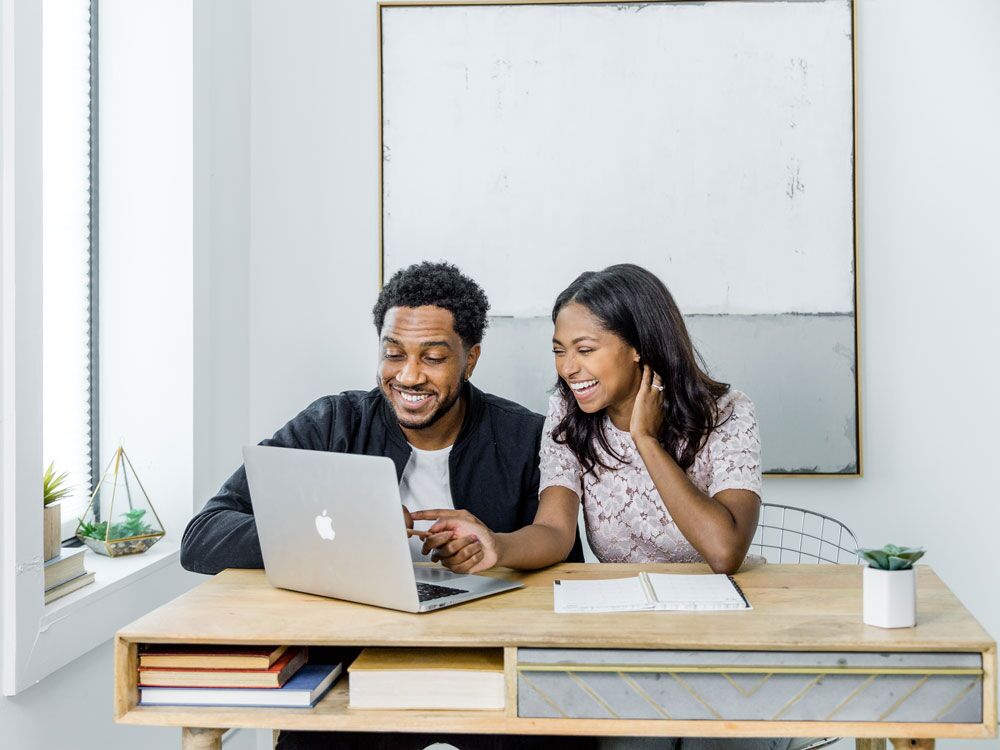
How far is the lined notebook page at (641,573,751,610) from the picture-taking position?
1397 mm

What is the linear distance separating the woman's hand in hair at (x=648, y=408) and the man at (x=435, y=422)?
31 centimetres

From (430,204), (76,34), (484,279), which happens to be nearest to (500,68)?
(430,204)

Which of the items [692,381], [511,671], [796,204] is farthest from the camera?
[796,204]

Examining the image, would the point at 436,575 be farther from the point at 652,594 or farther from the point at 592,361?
the point at 592,361

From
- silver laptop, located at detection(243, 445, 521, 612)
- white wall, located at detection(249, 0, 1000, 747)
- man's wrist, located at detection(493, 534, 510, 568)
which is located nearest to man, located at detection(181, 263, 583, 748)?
man's wrist, located at detection(493, 534, 510, 568)

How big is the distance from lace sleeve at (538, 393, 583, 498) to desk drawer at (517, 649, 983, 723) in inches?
28.0

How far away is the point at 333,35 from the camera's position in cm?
276

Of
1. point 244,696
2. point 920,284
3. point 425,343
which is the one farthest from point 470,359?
point 920,284

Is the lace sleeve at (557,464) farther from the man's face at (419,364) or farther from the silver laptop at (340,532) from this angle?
the silver laptop at (340,532)

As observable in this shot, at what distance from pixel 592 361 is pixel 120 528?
1.16m

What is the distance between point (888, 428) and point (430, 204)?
55.5 inches

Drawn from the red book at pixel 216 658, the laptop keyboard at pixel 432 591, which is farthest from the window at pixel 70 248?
the laptop keyboard at pixel 432 591

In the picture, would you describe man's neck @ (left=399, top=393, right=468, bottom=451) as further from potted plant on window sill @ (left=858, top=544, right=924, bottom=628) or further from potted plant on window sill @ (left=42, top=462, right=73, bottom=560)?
potted plant on window sill @ (left=858, top=544, right=924, bottom=628)

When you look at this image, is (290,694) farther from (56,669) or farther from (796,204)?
(796,204)
